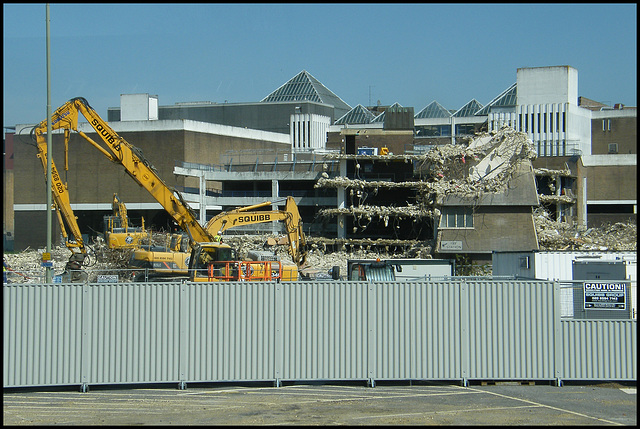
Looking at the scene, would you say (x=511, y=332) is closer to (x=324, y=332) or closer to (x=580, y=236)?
(x=324, y=332)

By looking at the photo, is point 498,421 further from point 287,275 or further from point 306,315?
point 287,275

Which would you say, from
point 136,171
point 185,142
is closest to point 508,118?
point 185,142

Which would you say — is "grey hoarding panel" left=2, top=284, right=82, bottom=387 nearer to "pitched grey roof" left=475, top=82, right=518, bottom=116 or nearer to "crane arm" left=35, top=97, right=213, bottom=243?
"crane arm" left=35, top=97, right=213, bottom=243

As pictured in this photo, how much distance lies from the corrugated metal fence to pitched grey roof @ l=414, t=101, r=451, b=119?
78642 mm

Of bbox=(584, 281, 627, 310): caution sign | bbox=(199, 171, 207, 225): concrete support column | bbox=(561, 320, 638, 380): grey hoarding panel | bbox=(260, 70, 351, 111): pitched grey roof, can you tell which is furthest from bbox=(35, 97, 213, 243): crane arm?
bbox=(260, 70, 351, 111): pitched grey roof

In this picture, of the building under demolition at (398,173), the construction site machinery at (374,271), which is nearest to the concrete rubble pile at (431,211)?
the building under demolition at (398,173)

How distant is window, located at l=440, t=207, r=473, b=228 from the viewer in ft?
163

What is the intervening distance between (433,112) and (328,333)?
3202 inches

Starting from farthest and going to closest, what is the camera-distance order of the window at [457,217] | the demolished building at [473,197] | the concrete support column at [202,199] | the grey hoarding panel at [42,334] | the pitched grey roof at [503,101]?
the pitched grey roof at [503,101]
the concrete support column at [202,199]
the window at [457,217]
the demolished building at [473,197]
the grey hoarding panel at [42,334]

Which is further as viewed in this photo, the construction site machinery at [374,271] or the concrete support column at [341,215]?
the concrete support column at [341,215]

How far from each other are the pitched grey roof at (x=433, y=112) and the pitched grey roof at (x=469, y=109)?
1493 mm

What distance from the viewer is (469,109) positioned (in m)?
95.2

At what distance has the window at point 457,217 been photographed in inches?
1953

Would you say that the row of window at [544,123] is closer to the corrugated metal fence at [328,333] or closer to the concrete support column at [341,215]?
the concrete support column at [341,215]
